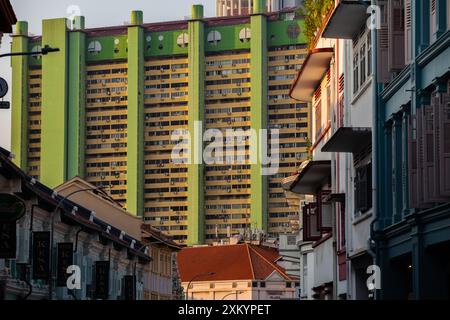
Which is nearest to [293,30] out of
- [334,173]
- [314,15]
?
[314,15]

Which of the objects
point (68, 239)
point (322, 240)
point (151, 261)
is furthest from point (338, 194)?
point (151, 261)

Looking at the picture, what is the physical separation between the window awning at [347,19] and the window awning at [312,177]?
23.5 feet

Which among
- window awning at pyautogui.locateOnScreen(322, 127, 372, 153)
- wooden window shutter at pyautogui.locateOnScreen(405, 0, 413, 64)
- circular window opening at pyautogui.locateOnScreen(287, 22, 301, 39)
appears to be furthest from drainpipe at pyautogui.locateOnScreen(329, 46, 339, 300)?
circular window opening at pyautogui.locateOnScreen(287, 22, 301, 39)

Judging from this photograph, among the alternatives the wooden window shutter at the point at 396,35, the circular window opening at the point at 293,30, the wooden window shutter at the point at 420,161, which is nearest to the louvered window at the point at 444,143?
the wooden window shutter at the point at 420,161

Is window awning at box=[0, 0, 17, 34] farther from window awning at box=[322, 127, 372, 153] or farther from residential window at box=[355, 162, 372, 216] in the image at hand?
residential window at box=[355, 162, 372, 216]

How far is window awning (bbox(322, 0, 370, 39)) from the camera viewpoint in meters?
34.0

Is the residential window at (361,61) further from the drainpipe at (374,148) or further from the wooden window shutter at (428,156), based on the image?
the wooden window shutter at (428,156)

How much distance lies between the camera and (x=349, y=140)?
1393 inches

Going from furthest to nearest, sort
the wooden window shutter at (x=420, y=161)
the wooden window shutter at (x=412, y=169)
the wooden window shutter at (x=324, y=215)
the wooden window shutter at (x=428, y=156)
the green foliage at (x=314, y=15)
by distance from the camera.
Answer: the green foliage at (x=314, y=15), the wooden window shutter at (x=324, y=215), the wooden window shutter at (x=412, y=169), the wooden window shutter at (x=420, y=161), the wooden window shutter at (x=428, y=156)

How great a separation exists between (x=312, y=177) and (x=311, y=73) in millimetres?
3624

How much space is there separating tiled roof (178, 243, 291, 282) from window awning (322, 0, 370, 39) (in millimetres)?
138223

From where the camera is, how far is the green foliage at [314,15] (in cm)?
4409
